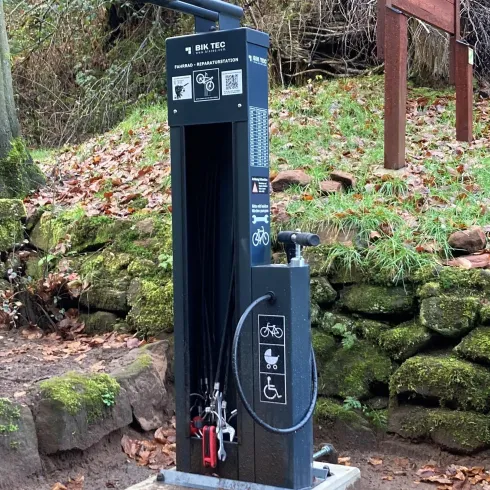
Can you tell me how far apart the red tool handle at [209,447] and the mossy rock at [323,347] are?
168cm

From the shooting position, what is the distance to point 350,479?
3.33 meters

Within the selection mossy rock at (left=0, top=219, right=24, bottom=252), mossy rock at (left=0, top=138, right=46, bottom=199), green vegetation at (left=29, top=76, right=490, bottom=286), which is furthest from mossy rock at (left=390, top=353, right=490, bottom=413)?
mossy rock at (left=0, top=138, right=46, bottom=199)

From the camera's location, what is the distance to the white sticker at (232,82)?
3.06m

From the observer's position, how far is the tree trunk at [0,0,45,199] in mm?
6887

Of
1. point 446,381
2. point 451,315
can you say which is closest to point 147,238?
point 451,315

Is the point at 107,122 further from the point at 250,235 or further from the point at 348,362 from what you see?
the point at 250,235

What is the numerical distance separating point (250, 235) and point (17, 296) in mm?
3141

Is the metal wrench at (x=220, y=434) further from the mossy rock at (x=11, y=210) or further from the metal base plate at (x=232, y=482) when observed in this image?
the mossy rock at (x=11, y=210)

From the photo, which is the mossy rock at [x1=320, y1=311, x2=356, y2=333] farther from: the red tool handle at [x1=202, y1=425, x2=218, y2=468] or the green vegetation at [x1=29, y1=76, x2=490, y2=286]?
the red tool handle at [x1=202, y1=425, x2=218, y2=468]

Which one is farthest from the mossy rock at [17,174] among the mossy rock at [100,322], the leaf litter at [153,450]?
the leaf litter at [153,450]

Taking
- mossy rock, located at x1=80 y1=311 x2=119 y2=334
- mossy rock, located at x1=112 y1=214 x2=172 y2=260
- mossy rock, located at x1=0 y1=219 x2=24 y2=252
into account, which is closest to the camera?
mossy rock, located at x1=80 y1=311 x2=119 y2=334

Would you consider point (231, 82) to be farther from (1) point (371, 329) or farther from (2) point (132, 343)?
(2) point (132, 343)

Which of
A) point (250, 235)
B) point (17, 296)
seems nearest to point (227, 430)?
point (250, 235)

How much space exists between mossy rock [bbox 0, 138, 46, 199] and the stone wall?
3.35m
